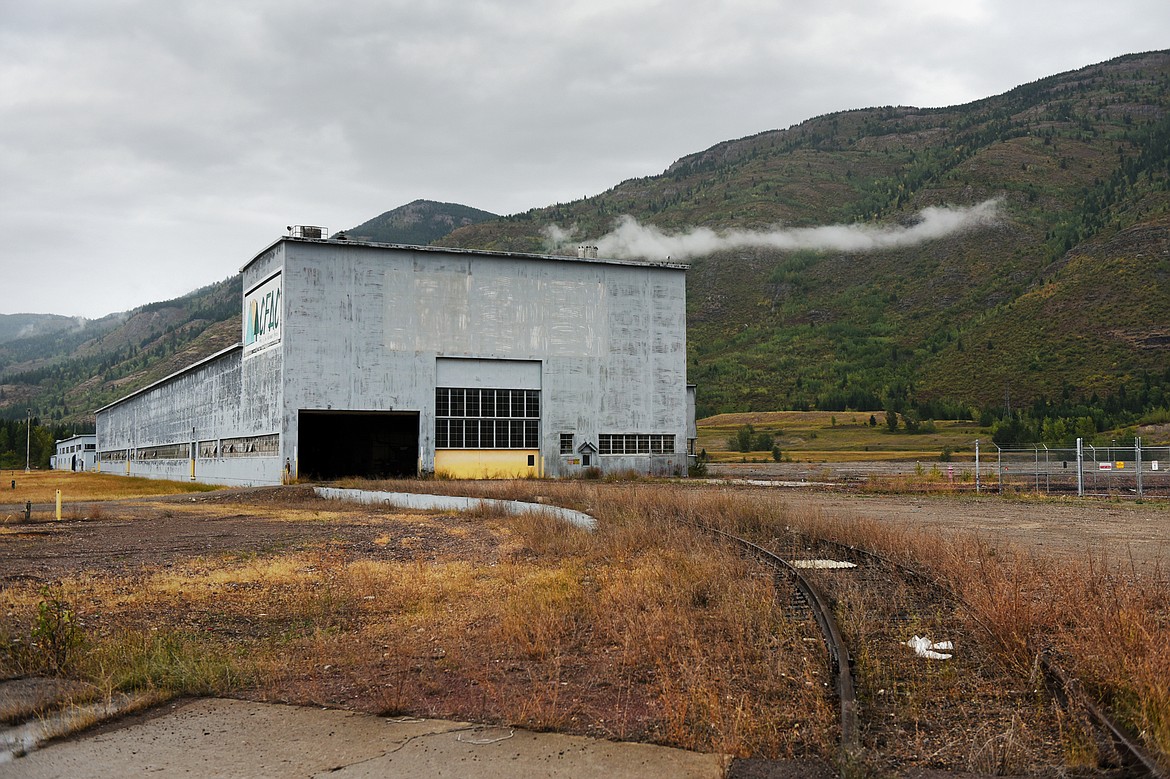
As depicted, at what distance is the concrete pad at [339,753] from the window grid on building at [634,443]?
137 feet

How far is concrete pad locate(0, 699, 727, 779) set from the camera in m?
6.00

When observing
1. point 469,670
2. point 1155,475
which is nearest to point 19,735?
point 469,670

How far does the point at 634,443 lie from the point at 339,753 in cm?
4333

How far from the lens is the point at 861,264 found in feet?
646

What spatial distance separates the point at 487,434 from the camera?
46719mm

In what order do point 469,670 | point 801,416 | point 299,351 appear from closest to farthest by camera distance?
1. point 469,670
2. point 299,351
3. point 801,416

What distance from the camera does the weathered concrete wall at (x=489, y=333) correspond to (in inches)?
1754

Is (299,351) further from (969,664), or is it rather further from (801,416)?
(801,416)

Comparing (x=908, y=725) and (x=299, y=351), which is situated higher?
(x=299, y=351)

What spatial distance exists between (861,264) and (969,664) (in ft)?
650

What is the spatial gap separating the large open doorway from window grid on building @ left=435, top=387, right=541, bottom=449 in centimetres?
580

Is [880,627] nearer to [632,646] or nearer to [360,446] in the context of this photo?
[632,646]

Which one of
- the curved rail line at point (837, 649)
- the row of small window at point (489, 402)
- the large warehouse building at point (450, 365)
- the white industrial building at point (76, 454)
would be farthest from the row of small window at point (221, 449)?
the white industrial building at point (76, 454)

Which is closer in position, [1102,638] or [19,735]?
[19,735]
